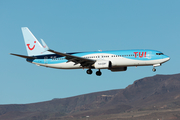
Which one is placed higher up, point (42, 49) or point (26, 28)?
point (26, 28)

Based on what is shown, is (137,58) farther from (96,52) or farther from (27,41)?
(27,41)

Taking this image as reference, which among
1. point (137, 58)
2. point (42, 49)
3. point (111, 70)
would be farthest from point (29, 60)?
point (137, 58)

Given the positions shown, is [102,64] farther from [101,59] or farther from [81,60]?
[81,60]

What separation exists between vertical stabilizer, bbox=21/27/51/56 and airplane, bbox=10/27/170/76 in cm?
114

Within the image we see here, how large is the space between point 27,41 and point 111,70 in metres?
26.1

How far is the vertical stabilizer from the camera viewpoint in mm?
88688

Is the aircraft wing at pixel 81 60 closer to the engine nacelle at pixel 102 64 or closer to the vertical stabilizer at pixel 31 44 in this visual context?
the engine nacelle at pixel 102 64

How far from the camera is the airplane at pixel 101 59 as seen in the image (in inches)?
3012

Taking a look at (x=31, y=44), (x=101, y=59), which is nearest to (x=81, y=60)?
(x=101, y=59)

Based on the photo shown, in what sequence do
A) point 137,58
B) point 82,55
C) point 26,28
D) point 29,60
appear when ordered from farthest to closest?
→ point 26,28, point 29,60, point 82,55, point 137,58

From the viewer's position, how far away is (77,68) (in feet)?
275

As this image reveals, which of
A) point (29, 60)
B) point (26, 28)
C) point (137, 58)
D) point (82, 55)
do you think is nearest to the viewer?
point (137, 58)

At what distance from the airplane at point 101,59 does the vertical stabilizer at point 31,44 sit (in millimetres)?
1136

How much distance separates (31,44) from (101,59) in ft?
77.1
